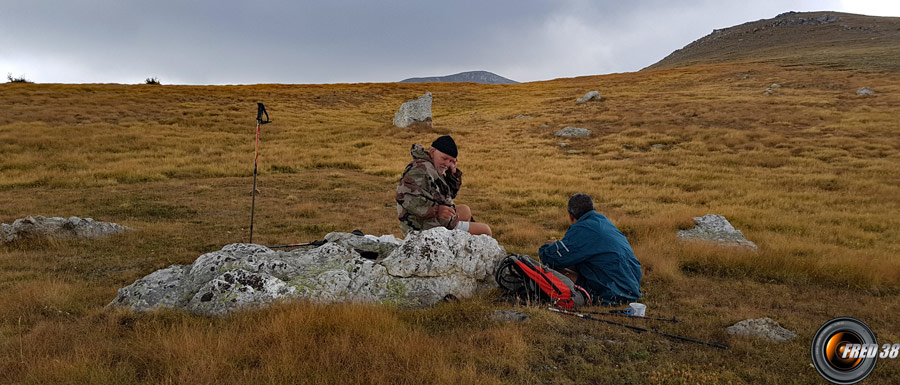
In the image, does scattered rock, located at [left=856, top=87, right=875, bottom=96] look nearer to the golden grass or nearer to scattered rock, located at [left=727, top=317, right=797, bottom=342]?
the golden grass

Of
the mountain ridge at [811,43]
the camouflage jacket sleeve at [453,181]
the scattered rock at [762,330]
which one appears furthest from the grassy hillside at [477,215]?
the mountain ridge at [811,43]

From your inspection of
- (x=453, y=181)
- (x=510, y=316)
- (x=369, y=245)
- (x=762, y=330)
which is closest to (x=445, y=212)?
(x=453, y=181)

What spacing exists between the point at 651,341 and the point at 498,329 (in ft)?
5.23

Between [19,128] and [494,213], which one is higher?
[19,128]

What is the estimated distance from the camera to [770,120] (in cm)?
2995

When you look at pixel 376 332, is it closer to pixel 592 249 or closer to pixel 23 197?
pixel 592 249

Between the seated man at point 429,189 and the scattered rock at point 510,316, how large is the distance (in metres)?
2.11

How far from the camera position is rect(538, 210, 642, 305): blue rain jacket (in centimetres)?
611

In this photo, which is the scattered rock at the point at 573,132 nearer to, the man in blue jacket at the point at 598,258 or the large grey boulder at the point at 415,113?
the large grey boulder at the point at 415,113

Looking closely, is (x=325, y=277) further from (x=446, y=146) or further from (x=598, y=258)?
(x=598, y=258)

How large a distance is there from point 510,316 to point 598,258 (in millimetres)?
1754

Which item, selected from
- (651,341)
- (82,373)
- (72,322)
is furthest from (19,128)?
(651,341)

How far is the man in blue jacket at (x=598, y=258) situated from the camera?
6.11 meters

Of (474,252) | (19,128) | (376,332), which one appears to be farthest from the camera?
(19,128)
